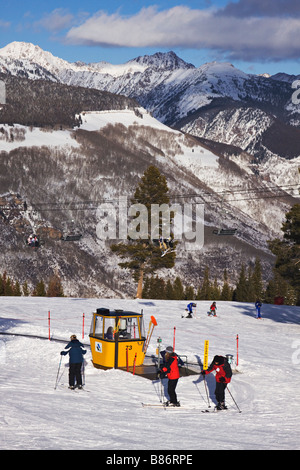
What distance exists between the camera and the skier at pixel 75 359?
19.6 meters

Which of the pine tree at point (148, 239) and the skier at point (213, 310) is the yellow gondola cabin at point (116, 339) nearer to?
the skier at point (213, 310)

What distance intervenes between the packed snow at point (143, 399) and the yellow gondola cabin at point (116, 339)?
542 millimetres

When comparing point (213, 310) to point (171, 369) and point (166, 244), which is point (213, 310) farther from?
point (171, 369)

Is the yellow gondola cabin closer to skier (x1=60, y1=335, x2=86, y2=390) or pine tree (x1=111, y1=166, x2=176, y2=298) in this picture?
skier (x1=60, y1=335, x2=86, y2=390)

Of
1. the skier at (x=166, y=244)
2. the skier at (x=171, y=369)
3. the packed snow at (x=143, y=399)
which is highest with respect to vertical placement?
the skier at (x=166, y=244)

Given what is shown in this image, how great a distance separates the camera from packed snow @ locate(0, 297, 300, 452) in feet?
46.1

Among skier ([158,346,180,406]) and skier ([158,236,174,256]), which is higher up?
skier ([158,236,174,256])

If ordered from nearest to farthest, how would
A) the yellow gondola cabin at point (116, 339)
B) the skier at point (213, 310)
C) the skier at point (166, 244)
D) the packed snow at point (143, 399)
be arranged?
1. the packed snow at point (143, 399)
2. the yellow gondola cabin at point (116, 339)
3. the skier at point (213, 310)
4. the skier at point (166, 244)

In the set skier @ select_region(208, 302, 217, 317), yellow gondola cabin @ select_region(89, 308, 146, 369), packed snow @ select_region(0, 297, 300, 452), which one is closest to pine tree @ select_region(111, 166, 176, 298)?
skier @ select_region(208, 302, 217, 317)

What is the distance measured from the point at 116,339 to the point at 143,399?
3742mm

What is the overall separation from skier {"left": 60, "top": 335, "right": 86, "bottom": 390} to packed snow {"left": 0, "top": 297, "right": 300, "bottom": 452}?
0.43 metres

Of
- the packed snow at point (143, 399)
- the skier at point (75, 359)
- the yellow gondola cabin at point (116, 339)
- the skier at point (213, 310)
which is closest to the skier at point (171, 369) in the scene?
the packed snow at point (143, 399)
